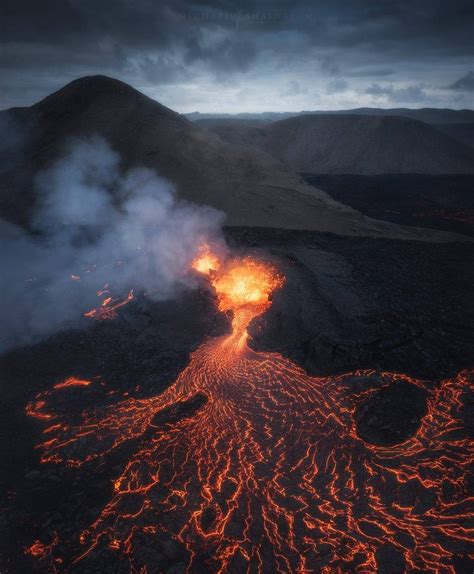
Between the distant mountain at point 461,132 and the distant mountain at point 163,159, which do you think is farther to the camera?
the distant mountain at point 461,132

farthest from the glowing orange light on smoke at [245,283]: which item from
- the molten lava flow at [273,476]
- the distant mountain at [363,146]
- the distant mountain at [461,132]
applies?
the distant mountain at [461,132]

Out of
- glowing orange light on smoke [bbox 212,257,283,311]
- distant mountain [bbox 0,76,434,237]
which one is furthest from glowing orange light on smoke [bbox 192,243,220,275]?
distant mountain [bbox 0,76,434,237]

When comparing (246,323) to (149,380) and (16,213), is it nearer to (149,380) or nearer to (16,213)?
(149,380)

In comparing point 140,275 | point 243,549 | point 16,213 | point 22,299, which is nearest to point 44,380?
point 22,299

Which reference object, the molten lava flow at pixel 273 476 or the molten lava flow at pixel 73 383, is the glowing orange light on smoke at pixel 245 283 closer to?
the molten lava flow at pixel 273 476

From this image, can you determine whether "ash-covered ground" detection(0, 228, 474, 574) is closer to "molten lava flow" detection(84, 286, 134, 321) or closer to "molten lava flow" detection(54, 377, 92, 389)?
"molten lava flow" detection(54, 377, 92, 389)

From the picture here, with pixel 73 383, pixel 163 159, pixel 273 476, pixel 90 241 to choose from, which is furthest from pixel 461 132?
pixel 73 383
